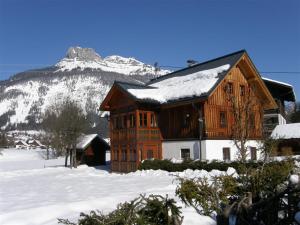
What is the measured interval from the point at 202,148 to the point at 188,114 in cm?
304

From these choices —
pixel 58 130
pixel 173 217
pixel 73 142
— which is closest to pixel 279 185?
pixel 173 217

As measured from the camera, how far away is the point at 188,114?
2803 centimetres

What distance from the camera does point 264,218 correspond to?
24.7ft

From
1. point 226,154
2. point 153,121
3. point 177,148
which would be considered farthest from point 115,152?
point 226,154

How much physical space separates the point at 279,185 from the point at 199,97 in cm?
1775

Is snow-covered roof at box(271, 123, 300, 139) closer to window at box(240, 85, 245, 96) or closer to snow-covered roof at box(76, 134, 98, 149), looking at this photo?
window at box(240, 85, 245, 96)

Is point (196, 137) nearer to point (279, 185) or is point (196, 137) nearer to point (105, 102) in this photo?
point (105, 102)

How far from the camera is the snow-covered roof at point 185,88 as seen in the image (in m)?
27.1

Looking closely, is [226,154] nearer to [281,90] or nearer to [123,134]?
[123,134]

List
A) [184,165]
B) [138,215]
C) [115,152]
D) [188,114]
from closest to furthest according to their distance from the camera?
[138,215] < [184,165] < [188,114] < [115,152]

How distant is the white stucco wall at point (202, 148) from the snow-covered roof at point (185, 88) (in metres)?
3.44

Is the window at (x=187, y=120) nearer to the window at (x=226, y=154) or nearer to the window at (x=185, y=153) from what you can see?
the window at (x=185, y=153)

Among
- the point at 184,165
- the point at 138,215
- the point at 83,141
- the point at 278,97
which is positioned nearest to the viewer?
the point at 138,215

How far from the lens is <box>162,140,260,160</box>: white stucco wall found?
26.2 metres
